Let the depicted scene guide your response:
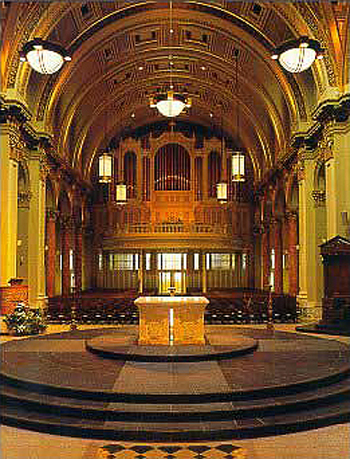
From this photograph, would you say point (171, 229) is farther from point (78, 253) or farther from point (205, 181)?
point (78, 253)

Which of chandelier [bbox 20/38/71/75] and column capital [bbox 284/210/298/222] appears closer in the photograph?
chandelier [bbox 20/38/71/75]

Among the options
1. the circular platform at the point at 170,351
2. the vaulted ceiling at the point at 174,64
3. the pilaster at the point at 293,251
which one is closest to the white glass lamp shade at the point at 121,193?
the vaulted ceiling at the point at 174,64

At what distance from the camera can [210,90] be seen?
2561 cm

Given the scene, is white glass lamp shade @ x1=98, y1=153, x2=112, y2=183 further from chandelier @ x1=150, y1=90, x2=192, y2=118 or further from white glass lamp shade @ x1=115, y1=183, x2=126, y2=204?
white glass lamp shade @ x1=115, y1=183, x2=126, y2=204

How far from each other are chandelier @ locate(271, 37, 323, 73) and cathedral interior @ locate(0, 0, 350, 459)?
42 millimetres

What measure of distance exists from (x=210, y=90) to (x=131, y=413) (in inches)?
830

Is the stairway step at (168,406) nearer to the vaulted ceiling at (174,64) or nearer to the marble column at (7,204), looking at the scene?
the marble column at (7,204)

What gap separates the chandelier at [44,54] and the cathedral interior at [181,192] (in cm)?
4

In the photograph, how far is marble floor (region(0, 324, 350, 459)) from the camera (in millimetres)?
5648

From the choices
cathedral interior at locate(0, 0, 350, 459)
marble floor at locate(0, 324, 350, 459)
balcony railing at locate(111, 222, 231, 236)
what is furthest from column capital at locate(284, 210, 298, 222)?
marble floor at locate(0, 324, 350, 459)

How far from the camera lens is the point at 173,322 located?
9.96 metres

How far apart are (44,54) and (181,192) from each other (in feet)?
60.3

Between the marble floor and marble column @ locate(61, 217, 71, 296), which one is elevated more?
marble column @ locate(61, 217, 71, 296)

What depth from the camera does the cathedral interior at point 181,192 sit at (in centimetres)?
723
